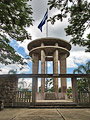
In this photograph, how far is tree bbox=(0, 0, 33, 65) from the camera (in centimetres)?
458

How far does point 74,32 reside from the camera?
16.4ft

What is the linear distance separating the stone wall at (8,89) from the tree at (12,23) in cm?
287

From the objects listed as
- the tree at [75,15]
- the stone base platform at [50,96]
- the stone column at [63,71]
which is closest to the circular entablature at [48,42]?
the stone column at [63,71]

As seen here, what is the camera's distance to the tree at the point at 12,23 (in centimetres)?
458

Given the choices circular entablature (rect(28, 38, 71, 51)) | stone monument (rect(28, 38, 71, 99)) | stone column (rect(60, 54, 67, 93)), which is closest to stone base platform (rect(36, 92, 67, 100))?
stone monument (rect(28, 38, 71, 99))

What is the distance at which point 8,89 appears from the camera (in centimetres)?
1028

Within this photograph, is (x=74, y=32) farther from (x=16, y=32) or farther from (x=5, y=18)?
(x=16, y=32)

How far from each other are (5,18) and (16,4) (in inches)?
32.0

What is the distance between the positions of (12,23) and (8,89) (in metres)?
6.98

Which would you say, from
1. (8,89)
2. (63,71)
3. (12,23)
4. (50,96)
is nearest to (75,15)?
(12,23)

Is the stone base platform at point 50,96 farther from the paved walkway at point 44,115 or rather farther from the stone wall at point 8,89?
the paved walkway at point 44,115

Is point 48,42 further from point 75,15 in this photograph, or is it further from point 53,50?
point 75,15

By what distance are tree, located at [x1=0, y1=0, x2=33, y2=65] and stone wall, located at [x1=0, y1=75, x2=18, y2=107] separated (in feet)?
9.41

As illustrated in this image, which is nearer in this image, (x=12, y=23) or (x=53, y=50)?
(x=12, y=23)
